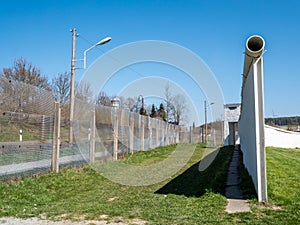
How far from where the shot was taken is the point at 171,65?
1214 cm

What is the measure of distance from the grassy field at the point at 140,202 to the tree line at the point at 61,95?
75.4 inches

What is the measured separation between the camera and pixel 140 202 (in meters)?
5.36

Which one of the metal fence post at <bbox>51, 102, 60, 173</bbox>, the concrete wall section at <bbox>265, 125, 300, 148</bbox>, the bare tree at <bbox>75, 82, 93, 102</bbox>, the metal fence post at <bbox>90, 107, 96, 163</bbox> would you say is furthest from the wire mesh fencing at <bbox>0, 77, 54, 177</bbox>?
the concrete wall section at <bbox>265, 125, 300, 148</bbox>

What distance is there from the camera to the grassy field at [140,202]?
13.8ft

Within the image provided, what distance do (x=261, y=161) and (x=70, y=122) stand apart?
602 cm

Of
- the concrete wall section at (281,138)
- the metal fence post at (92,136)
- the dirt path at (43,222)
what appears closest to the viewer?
the dirt path at (43,222)

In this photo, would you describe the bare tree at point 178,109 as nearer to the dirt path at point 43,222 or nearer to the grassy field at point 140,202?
the grassy field at point 140,202

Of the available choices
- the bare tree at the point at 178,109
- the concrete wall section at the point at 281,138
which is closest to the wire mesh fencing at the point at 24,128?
the concrete wall section at the point at 281,138

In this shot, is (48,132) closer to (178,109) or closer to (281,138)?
(281,138)

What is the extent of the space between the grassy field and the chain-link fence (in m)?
0.52

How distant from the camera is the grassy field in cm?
420

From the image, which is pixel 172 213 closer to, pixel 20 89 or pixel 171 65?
pixel 20 89

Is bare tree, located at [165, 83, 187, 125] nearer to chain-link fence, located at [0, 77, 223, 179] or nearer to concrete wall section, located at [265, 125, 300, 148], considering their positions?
concrete wall section, located at [265, 125, 300, 148]

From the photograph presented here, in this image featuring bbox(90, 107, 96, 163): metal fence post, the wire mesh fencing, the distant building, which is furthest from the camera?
the distant building
